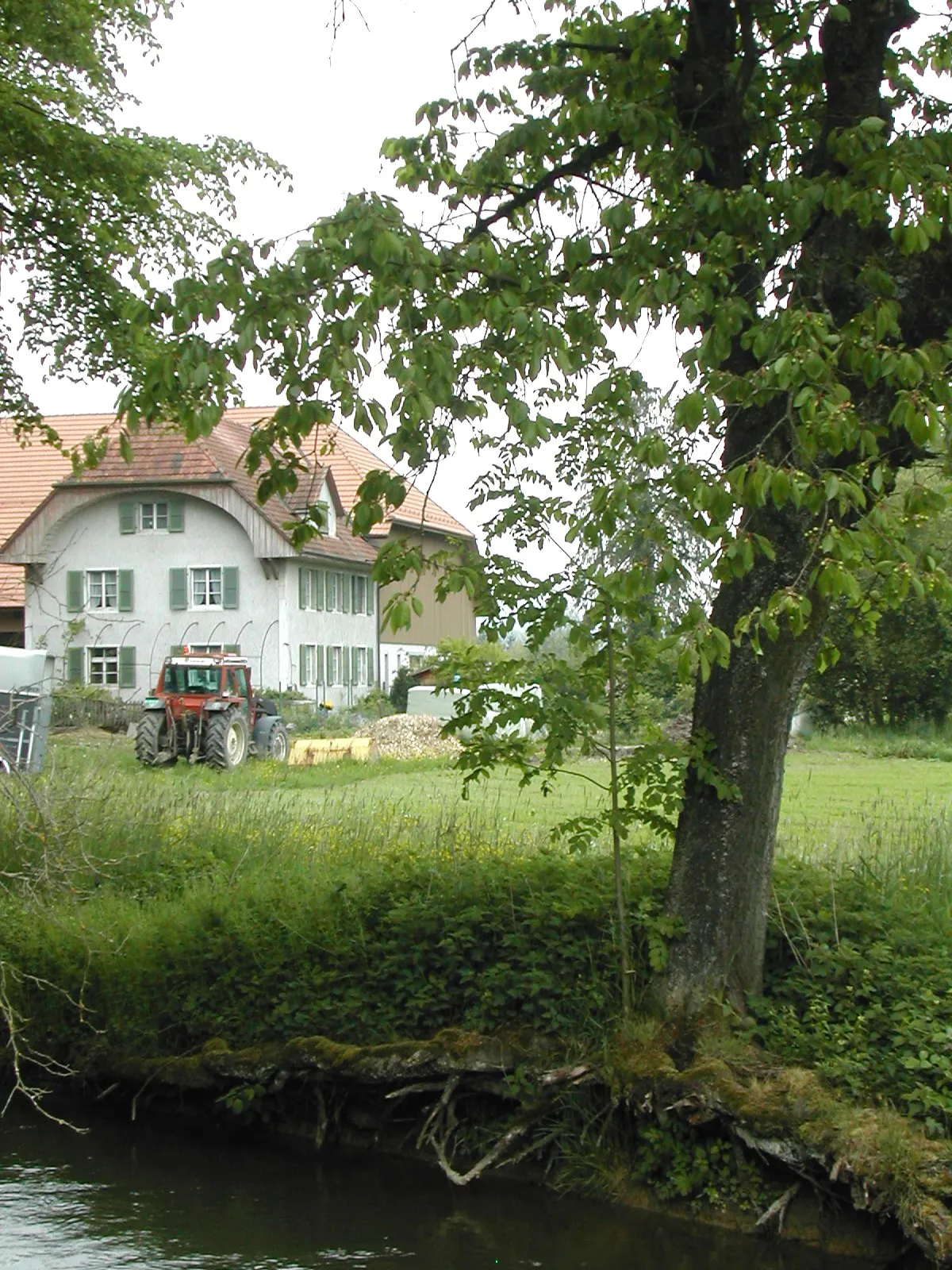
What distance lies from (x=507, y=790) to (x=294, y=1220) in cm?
1176

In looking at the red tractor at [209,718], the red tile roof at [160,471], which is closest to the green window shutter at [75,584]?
the red tile roof at [160,471]

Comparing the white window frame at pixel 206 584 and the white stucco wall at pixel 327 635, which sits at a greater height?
the white window frame at pixel 206 584

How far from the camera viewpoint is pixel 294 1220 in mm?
8805

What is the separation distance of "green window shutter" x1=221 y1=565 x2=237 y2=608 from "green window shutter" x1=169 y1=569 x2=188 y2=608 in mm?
1116

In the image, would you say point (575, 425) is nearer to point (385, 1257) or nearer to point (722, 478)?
point (722, 478)

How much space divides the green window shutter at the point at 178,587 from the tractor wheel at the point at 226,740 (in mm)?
16991

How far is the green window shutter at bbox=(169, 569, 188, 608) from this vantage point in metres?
44.0

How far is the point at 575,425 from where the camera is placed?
29.7ft

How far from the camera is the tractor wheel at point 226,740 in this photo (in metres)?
25.9

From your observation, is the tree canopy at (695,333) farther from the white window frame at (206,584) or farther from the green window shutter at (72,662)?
the white window frame at (206,584)

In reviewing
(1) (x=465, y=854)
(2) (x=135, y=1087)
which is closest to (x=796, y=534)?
(1) (x=465, y=854)

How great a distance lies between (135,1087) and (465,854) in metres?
2.79

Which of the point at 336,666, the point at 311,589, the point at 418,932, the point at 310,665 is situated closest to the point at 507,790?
the point at 418,932

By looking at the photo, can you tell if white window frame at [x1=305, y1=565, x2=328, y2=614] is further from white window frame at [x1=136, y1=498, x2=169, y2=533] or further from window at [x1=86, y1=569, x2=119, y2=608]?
window at [x1=86, y1=569, x2=119, y2=608]
